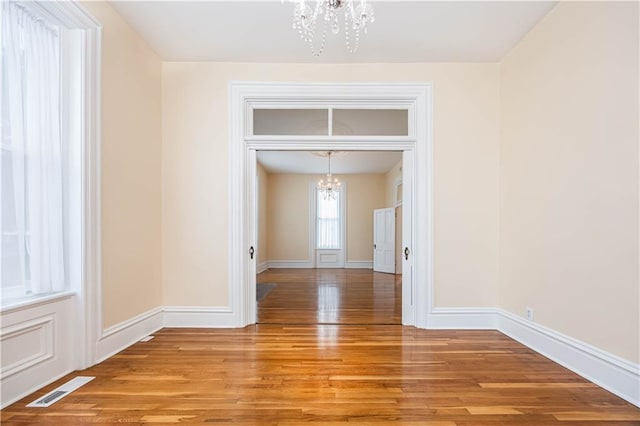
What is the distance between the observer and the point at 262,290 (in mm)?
6250

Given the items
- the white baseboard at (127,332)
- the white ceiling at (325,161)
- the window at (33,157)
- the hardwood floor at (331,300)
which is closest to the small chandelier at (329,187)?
the white ceiling at (325,161)

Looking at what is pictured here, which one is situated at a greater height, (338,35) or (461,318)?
(338,35)

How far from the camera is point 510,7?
2811 mm

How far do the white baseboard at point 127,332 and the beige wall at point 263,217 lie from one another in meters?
5.58

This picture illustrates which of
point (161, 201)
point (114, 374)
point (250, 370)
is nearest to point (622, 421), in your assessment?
point (250, 370)

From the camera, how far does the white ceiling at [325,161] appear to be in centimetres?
809

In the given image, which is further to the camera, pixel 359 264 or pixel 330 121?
pixel 359 264

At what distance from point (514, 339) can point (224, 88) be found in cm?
405

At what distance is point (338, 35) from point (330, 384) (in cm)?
306

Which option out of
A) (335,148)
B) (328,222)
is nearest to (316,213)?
(328,222)

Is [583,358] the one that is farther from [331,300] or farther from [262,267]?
[262,267]

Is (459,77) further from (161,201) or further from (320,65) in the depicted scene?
(161,201)

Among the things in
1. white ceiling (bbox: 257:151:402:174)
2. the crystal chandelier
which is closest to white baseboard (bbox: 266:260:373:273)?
white ceiling (bbox: 257:151:402:174)

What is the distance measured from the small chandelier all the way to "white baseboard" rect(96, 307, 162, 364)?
21.2 feet
